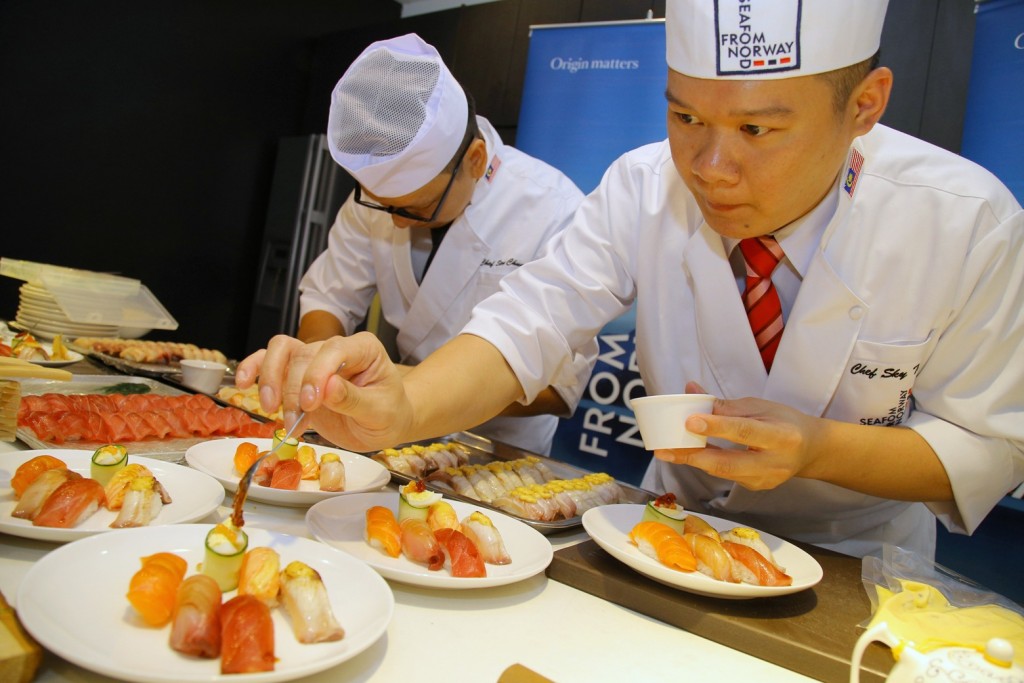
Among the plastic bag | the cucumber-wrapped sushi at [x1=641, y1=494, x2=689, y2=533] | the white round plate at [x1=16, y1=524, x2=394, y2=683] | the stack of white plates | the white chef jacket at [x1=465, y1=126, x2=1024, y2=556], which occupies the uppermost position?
the white chef jacket at [x1=465, y1=126, x2=1024, y2=556]

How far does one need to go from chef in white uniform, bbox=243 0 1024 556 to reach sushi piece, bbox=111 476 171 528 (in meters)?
0.25

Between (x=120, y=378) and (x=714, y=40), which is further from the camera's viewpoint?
(x=120, y=378)

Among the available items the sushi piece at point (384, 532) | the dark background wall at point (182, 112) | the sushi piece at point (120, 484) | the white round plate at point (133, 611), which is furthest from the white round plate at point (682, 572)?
the dark background wall at point (182, 112)

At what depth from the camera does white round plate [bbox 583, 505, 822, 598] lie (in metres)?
1.17

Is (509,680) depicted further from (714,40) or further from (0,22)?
(0,22)

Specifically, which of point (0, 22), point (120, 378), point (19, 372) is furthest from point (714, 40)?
point (0, 22)

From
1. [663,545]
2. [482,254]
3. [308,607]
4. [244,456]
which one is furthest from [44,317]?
[663,545]

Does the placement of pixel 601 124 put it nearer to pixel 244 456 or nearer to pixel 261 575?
pixel 244 456

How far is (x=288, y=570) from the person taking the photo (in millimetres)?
967

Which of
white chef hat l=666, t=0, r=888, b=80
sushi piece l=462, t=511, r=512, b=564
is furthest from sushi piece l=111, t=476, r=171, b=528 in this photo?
white chef hat l=666, t=0, r=888, b=80

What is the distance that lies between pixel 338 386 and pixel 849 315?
3.58 feet

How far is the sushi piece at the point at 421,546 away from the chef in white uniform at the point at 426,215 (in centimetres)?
99

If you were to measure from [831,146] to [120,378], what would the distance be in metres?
2.10

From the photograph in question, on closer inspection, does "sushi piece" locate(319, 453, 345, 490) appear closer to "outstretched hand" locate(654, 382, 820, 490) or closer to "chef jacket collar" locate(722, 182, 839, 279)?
"outstretched hand" locate(654, 382, 820, 490)
